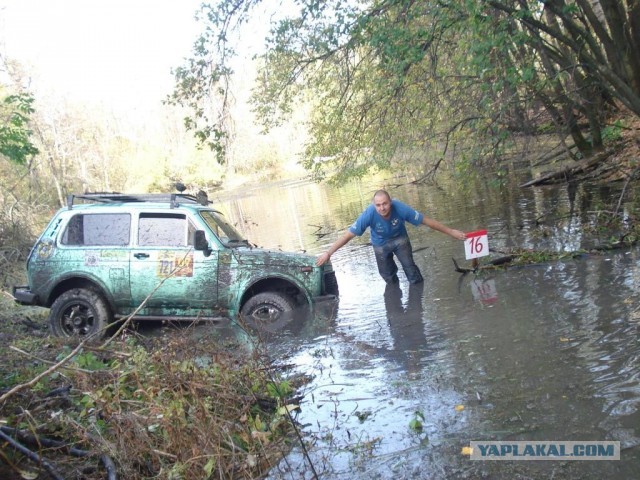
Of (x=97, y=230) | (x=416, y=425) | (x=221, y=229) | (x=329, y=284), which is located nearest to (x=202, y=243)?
(x=221, y=229)

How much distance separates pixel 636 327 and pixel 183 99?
28.0 ft

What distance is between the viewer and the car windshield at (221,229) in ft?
28.9

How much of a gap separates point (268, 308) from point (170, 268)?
157 cm

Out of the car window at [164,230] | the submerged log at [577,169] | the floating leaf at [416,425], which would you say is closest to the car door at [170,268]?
the car window at [164,230]

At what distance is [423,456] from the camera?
13.2ft

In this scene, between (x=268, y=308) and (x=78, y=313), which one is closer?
(x=268, y=308)

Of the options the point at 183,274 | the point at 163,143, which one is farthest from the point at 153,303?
the point at 163,143

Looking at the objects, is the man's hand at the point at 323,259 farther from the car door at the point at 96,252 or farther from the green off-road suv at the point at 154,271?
the car door at the point at 96,252

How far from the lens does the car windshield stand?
8797 mm

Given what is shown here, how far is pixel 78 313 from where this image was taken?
346 inches

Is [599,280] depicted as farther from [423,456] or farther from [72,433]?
[72,433]

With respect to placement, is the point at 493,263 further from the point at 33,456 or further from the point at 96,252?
the point at 33,456

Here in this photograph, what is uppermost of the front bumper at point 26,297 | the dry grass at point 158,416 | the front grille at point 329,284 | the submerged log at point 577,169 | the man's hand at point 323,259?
the submerged log at point 577,169

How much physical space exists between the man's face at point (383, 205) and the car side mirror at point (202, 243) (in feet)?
8.54
